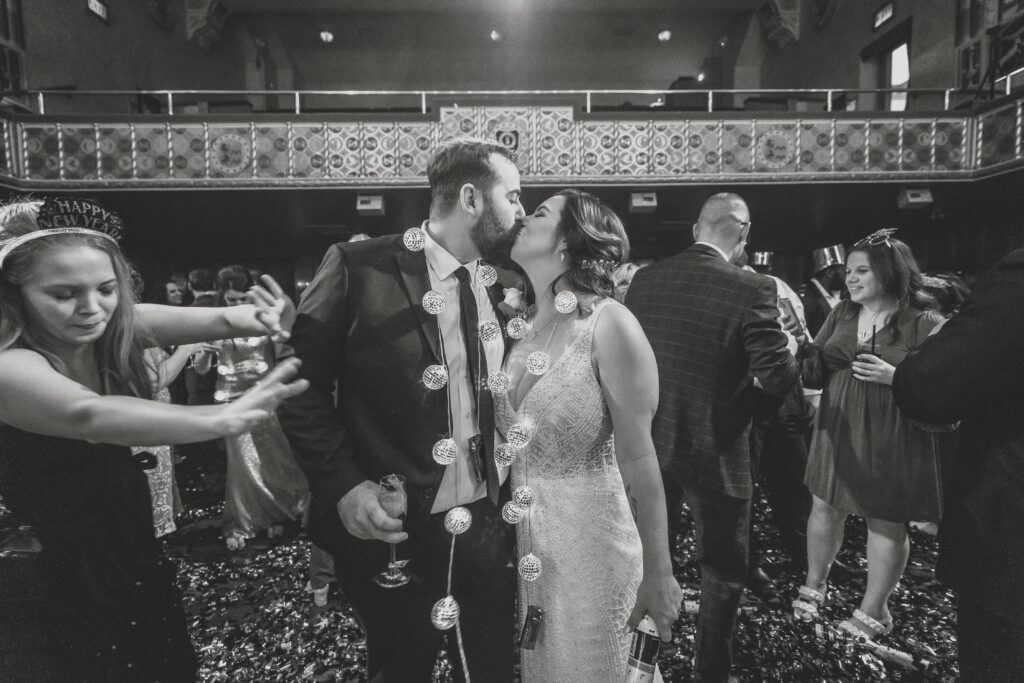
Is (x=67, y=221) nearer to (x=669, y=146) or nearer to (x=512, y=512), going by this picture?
(x=512, y=512)

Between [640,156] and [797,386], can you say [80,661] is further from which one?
[640,156]

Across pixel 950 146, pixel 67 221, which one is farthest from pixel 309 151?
pixel 950 146

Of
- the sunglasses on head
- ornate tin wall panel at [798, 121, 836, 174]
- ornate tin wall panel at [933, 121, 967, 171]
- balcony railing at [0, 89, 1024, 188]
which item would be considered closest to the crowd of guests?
Result: the sunglasses on head

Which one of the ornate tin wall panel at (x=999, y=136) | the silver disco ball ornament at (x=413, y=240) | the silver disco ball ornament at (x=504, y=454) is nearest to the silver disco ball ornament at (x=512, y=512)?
the silver disco ball ornament at (x=504, y=454)

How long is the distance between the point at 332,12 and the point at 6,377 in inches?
563

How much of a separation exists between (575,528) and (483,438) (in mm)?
349

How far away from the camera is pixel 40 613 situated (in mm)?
1038

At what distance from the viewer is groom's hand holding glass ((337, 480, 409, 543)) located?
1042mm

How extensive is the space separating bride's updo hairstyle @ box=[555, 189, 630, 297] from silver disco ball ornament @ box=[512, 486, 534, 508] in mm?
553

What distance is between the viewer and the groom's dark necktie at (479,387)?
125 centimetres

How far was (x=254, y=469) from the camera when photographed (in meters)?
3.32

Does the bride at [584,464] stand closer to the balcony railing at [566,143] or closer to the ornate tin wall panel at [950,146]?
the balcony railing at [566,143]

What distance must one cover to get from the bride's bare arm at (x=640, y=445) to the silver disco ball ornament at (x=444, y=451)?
0.42 m

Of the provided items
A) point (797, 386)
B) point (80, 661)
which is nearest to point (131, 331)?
point (80, 661)
